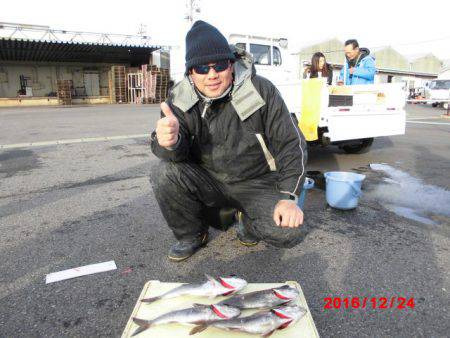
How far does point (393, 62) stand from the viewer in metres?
52.6

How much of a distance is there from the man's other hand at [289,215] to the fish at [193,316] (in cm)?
61

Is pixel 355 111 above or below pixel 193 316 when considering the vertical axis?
above

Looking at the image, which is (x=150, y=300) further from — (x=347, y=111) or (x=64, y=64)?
(x=64, y=64)

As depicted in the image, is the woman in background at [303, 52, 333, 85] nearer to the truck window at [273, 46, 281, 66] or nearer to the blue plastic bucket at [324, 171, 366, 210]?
the truck window at [273, 46, 281, 66]

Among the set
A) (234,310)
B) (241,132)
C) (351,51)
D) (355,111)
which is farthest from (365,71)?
(234,310)

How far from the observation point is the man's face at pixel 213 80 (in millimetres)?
2365

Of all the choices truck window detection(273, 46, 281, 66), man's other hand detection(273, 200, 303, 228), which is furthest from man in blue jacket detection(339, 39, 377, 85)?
man's other hand detection(273, 200, 303, 228)

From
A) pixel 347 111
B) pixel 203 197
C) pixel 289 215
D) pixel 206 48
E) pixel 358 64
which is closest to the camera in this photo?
pixel 289 215

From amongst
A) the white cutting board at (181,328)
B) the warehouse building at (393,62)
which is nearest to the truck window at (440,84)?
the warehouse building at (393,62)

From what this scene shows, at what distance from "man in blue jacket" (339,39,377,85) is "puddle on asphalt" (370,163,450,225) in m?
2.34

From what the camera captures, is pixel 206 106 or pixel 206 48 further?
pixel 206 106

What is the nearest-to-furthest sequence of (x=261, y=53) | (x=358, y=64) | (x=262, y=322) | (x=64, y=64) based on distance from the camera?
1. (x=262, y=322)
2. (x=358, y=64)
3. (x=261, y=53)
4. (x=64, y=64)

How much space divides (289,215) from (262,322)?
2.18 feet

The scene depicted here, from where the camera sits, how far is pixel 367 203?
156 inches
